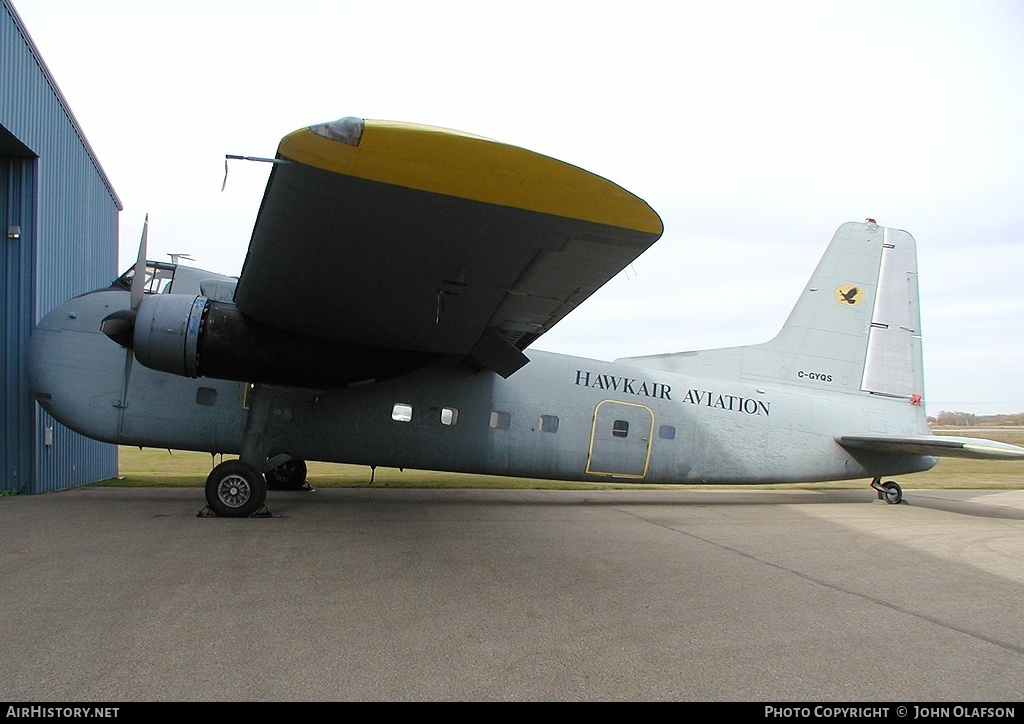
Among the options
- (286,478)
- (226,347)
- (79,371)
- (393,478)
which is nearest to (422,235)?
(226,347)

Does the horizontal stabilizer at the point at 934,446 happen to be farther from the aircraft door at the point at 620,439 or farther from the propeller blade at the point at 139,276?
the propeller blade at the point at 139,276

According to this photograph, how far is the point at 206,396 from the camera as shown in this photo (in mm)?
9508

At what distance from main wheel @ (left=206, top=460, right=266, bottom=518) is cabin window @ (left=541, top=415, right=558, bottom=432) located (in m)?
4.07

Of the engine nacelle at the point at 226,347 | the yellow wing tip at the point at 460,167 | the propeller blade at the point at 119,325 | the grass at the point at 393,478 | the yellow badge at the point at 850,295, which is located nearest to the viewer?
the yellow wing tip at the point at 460,167

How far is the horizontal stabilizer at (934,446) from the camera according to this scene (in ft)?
33.8

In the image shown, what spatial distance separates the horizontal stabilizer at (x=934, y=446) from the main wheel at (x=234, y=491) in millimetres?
9180

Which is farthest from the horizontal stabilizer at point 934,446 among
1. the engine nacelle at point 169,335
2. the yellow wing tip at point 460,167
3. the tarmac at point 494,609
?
the engine nacelle at point 169,335

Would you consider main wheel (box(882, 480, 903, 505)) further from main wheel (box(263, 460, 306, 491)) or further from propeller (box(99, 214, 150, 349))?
propeller (box(99, 214, 150, 349))

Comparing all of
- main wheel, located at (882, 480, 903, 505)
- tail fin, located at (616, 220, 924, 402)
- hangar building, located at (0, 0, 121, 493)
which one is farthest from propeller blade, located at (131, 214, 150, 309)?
main wheel, located at (882, 480, 903, 505)

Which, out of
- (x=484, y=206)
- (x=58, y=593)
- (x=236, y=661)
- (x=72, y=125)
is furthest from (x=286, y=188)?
(x=72, y=125)

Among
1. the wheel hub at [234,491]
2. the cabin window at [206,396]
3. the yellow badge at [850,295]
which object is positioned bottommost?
the wheel hub at [234,491]

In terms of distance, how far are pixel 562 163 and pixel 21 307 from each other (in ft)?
34.8

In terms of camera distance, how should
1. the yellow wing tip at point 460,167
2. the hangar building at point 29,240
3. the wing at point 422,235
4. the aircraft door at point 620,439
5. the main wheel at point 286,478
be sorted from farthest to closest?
the main wheel at point 286,478, the aircraft door at point 620,439, the hangar building at point 29,240, the wing at point 422,235, the yellow wing tip at point 460,167

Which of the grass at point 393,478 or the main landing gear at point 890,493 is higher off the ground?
the main landing gear at point 890,493
